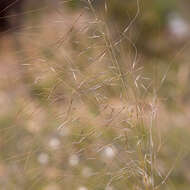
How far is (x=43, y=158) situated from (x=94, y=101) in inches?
37.5

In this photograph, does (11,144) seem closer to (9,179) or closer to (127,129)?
(9,179)

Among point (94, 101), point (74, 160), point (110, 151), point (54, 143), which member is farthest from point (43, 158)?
point (94, 101)

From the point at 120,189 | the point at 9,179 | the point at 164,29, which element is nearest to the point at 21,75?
the point at 120,189

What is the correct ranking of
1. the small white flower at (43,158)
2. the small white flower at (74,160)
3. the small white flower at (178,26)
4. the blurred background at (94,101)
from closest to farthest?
the blurred background at (94,101) → the small white flower at (74,160) → the small white flower at (43,158) → the small white flower at (178,26)

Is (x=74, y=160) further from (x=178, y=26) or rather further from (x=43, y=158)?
(x=178, y=26)

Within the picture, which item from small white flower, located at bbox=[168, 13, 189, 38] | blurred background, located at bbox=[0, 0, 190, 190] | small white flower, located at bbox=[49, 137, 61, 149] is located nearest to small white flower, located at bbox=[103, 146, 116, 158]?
blurred background, located at bbox=[0, 0, 190, 190]

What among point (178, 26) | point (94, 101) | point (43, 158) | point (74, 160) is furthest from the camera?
point (178, 26)

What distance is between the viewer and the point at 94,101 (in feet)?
3.68

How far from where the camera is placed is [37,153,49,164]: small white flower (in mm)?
1986

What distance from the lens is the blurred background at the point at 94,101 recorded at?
3.59 ft

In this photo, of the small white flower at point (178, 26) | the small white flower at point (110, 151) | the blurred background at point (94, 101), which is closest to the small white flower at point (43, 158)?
the blurred background at point (94, 101)

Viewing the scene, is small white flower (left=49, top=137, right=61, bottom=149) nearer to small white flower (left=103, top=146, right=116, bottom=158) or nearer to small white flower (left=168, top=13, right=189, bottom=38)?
small white flower (left=103, top=146, right=116, bottom=158)

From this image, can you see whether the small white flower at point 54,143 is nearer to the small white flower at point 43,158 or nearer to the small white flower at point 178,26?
the small white flower at point 43,158

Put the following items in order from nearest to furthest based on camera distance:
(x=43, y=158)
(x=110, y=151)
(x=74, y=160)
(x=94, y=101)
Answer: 1. (x=94, y=101)
2. (x=110, y=151)
3. (x=74, y=160)
4. (x=43, y=158)
